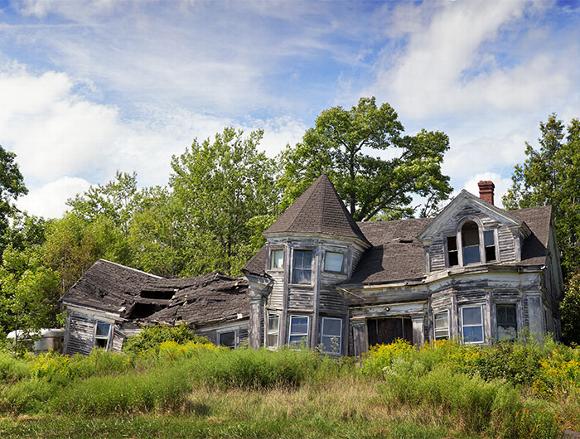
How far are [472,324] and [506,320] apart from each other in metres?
1.26

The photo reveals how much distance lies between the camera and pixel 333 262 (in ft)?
104

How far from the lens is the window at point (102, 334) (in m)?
37.3

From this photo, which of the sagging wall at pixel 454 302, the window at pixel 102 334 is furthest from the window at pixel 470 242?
the window at pixel 102 334

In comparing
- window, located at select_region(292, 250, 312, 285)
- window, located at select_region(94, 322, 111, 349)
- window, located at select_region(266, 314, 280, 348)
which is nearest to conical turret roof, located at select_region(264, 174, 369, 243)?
window, located at select_region(292, 250, 312, 285)

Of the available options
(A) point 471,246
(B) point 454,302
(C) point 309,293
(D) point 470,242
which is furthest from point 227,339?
(A) point 471,246

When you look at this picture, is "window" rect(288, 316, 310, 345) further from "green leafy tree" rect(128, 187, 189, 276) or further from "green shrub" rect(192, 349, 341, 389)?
"green leafy tree" rect(128, 187, 189, 276)

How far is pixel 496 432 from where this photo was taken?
537 inches

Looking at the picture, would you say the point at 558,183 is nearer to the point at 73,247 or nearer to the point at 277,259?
the point at 277,259

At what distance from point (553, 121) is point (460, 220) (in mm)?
Result: 15618

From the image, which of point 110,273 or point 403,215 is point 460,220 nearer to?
point 403,215

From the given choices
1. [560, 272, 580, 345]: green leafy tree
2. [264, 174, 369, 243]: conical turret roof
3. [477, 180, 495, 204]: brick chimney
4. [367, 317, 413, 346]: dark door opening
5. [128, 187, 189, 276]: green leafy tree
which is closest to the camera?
[367, 317, 413, 346]: dark door opening

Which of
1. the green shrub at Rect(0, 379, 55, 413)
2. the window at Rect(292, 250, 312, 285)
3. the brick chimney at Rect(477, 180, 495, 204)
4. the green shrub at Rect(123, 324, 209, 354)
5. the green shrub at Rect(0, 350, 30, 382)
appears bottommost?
the green shrub at Rect(0, 379, 55, 413)

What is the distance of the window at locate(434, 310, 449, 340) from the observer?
2783 centimetres

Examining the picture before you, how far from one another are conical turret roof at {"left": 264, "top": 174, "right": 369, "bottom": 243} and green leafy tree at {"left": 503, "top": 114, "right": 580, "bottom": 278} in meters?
→ 12.1
